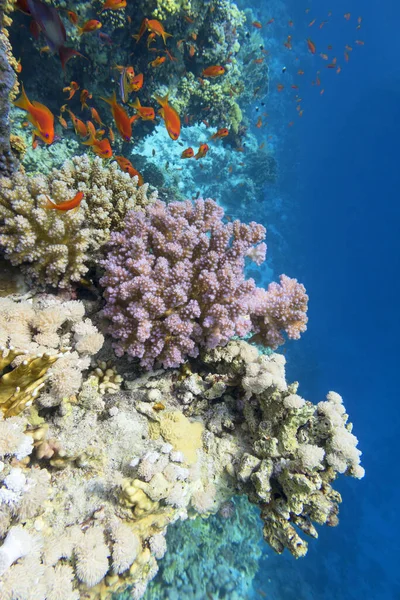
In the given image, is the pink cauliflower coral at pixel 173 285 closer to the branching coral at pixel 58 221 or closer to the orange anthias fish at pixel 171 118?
the branching coral at pixel 58 221

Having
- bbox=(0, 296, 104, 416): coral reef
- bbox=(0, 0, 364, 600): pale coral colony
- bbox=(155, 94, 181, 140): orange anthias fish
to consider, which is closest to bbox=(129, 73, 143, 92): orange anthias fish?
bbox=(155, 94, 181, 140): orange anthias fish

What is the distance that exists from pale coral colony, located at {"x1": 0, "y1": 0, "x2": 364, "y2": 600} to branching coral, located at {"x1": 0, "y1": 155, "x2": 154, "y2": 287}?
0.05ft

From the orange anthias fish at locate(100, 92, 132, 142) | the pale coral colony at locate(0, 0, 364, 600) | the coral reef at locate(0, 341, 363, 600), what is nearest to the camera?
the coral reef at locate(0, 341, 363, 600)

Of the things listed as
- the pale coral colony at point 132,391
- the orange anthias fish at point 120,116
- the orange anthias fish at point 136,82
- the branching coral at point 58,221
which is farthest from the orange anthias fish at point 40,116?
the orange anthias fish at point 136,82

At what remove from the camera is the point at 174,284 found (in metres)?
2.78

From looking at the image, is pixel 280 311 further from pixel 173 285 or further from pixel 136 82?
pixel 136 82

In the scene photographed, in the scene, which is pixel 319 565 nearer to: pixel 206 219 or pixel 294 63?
pixel 206 219

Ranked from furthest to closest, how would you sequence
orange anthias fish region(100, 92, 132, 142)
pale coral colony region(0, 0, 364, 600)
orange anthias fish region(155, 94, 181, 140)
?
orange anthias fish region(155, 94, 181, 140) < orange anthias fish region(100, 92, 132, 142) < pale coral colony region(0, 0, 364, 600)

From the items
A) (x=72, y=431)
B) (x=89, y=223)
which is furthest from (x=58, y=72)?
(x=72, y=431)

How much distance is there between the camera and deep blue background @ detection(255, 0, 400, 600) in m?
18.3

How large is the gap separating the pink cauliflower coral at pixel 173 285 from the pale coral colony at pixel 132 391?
16 millimetres

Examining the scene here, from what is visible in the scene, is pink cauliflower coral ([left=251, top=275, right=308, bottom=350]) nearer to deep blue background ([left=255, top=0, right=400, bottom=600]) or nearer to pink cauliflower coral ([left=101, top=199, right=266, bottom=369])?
pink cauliflower coral ([left=101, top=199, right=266, bottom=369])

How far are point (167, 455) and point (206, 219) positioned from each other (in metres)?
2.20

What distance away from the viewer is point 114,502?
2301 millimetres
